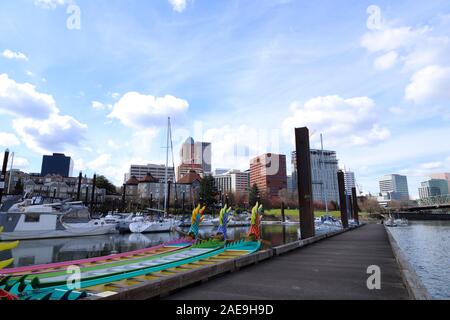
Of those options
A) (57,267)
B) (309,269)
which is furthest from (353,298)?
(57,267)

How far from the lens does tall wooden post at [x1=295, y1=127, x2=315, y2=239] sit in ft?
61.3

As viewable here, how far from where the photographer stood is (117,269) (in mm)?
11398

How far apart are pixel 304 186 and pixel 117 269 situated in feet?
40.5

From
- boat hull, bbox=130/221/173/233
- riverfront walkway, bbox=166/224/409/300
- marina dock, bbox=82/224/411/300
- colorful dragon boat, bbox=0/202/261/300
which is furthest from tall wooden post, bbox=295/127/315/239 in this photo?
boat hull, bbox=130/221/173/233

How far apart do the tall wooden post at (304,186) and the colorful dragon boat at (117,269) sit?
10.4 feet

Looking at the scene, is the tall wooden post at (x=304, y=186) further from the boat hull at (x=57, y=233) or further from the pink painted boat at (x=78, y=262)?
the boat hull at (x=57, y=233)

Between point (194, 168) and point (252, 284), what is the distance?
405ft

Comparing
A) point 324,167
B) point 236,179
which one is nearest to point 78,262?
point 324,167

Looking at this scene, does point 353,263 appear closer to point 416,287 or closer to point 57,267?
point 416,287

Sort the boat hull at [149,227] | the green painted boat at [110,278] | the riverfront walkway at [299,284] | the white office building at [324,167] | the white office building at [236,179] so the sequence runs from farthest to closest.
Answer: the white office building at [236,179]
the white office building at [324,167]
the boat hull at [149,227]
the green painted boat at [110,278]
the riverfront walkway at [299,284]

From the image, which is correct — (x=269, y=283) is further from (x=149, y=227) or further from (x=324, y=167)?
(x=324, y=167)

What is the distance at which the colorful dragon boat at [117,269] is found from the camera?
6.48 metres

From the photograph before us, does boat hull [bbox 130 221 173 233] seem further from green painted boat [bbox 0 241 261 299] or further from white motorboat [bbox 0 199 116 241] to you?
green painted boat [bbox 0 241 261 299]

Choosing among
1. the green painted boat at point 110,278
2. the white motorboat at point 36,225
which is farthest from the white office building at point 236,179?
the green painted boat at point 110,278
